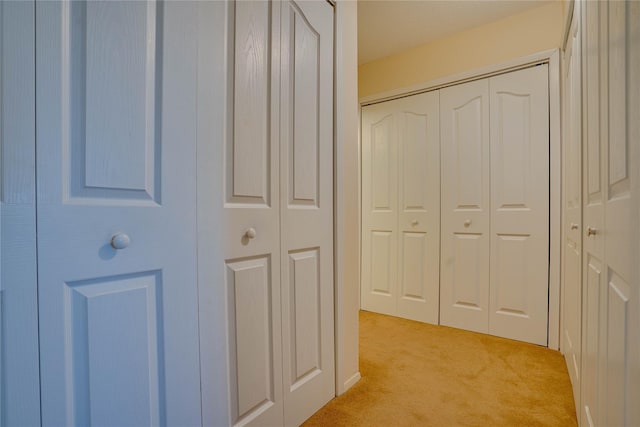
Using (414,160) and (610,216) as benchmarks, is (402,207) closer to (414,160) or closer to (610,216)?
(414,160)

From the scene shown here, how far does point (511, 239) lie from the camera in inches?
93.1

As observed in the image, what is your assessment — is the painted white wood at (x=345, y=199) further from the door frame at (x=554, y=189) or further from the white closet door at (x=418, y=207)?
the door frame at (x=554, y=189)

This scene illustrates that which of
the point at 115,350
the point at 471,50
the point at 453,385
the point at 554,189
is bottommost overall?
the point at 453,385

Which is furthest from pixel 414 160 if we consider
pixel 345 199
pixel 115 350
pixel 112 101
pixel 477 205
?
pixel 115 350

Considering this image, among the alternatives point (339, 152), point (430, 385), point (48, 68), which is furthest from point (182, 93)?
point (430, 385)

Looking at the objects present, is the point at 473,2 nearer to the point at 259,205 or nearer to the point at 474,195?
the point at 474,195

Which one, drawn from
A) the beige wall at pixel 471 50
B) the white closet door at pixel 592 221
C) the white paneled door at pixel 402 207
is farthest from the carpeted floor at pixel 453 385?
the beige wall at pixel 471 50

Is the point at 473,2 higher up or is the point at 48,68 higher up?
the point at 473,2

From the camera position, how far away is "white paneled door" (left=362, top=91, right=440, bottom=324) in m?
2.70

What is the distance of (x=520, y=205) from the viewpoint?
91.6 inches

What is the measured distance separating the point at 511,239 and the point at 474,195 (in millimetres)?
406

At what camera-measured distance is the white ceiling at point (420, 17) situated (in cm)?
223

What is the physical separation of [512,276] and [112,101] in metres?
2.56

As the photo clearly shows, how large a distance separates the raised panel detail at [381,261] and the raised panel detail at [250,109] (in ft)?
6.22
